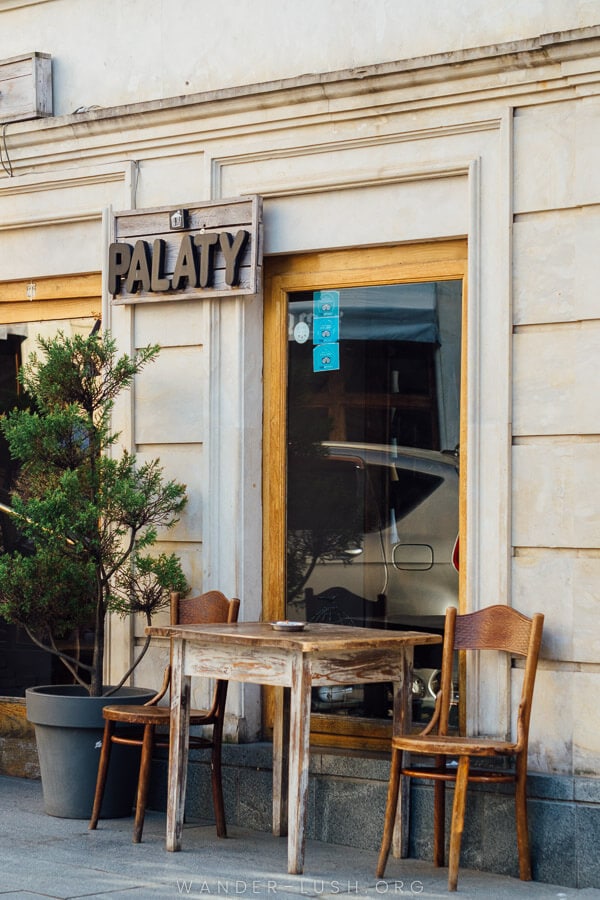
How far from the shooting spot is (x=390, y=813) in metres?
5.99

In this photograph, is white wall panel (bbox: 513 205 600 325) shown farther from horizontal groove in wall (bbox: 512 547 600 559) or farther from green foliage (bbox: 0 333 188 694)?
green foliage (bbox: 0 333 188 694)

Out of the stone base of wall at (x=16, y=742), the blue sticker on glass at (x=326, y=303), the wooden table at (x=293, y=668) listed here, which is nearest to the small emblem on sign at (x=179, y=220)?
the blue sticker on glass at (x=326, y=303)

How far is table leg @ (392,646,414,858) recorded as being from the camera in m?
6.24

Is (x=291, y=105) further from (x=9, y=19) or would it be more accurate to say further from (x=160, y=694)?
(x=160, y=694)

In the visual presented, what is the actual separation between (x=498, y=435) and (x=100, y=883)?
103 inches

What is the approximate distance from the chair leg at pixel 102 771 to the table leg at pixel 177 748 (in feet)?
1.67

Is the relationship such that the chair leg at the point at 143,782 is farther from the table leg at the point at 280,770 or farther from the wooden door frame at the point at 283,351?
the wooden door frame at the point at 283,351

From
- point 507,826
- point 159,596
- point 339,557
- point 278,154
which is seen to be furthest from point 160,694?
point 278,154

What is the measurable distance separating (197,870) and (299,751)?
2.47 ft

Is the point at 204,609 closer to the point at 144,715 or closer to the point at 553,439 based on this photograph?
the point at 144,715

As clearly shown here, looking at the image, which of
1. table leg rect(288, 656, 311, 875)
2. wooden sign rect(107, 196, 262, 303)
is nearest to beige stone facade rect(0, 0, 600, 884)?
wooden sign rect(107, 196, 262, 303)

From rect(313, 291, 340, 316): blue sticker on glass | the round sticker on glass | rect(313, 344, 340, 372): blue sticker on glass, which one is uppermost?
rect(313, 291, 340, 316): blue sticker on glass

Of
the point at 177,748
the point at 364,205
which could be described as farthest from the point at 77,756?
the point at 364,205

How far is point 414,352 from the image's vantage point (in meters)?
7.09
